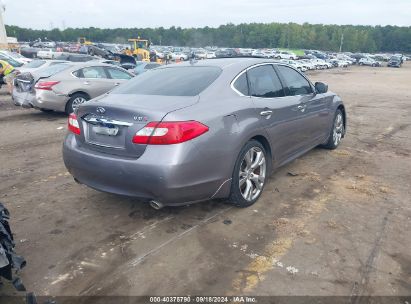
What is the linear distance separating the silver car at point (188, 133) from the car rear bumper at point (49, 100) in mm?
5555

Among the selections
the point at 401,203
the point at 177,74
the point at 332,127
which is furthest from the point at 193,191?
the point at 332,127

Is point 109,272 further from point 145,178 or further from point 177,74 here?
point 177,74

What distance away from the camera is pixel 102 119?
3518 millimetres

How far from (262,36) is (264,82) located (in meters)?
144

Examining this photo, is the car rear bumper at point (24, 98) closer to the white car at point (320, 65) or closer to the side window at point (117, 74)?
the side window at point (117, 74)

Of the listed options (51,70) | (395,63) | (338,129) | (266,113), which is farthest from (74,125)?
(395,63)

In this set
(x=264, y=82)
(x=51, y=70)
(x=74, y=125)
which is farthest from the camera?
(x=51, y=70)

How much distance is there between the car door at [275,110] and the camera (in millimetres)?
4262

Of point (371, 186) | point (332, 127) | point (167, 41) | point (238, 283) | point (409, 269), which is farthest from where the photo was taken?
point (167, 41)

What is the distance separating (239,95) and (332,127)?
291 centimetres

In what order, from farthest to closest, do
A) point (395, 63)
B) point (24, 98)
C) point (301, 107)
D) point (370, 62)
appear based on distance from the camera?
point (370, 62) < point (395, 63) < point (24, 98) < point (301, 107)

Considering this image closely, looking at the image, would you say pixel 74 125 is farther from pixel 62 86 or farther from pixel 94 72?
pixel 94 72

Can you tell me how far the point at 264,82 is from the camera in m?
4.52

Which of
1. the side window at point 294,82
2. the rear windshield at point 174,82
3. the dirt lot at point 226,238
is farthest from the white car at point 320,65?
the rear windshield at point 174,82
